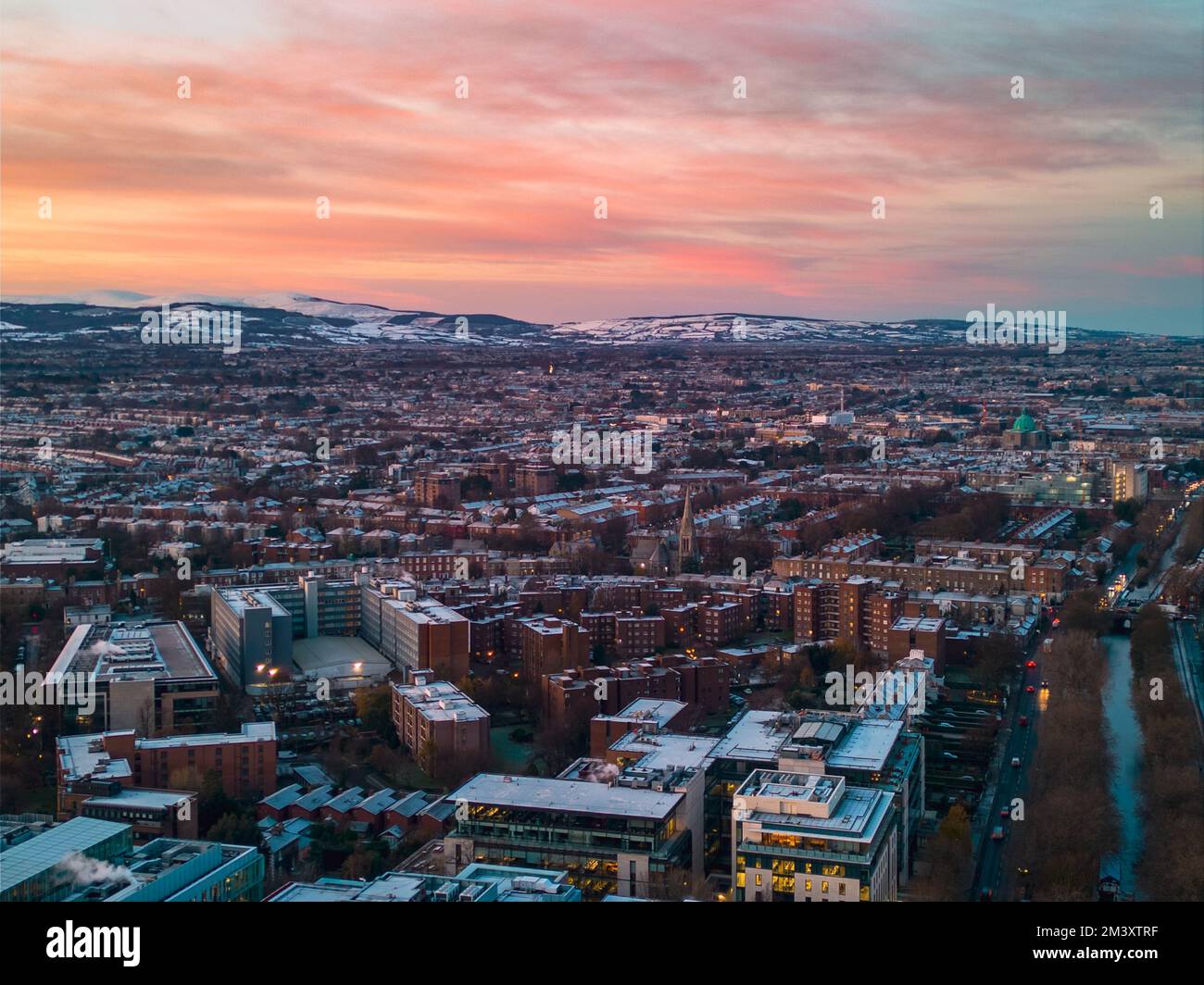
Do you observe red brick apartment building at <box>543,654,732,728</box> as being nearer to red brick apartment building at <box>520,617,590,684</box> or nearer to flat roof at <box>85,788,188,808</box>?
red brick apartment building at <box>520,617,590,684</box>

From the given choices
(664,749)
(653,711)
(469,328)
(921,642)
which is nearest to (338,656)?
(653,711)

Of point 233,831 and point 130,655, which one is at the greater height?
point 130,655

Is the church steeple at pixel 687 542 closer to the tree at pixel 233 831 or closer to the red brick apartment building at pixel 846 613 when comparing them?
the red brick apartment building at pixel 846 613

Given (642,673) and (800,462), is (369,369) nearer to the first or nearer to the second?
(800,462)

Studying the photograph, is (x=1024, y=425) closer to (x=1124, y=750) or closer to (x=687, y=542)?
(x=687, y=542)

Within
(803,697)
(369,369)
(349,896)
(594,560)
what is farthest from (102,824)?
(369,369)

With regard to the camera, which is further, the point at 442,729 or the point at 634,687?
the point at 634,687

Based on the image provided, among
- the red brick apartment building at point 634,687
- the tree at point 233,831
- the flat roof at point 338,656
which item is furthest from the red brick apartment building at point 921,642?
the tree at point 233,831

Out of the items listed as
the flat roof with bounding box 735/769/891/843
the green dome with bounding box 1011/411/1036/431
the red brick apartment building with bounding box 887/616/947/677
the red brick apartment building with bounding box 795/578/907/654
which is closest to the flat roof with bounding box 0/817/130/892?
the flat roof with bounding box 735/769/891/843
